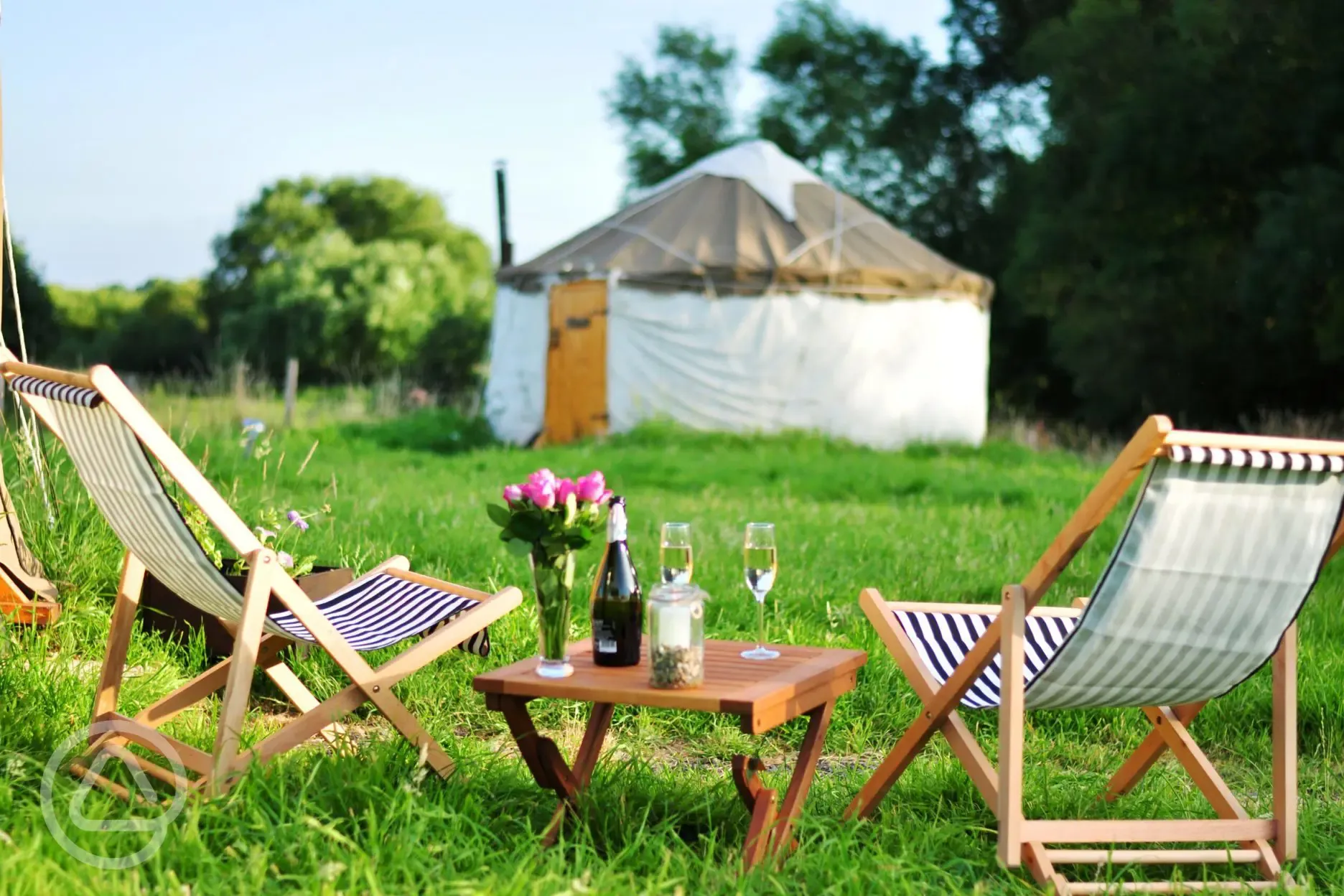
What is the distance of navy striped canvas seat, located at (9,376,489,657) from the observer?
2186 millimetres

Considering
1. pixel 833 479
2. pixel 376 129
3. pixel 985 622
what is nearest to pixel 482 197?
pixel 376 129

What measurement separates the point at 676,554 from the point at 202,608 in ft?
2.97

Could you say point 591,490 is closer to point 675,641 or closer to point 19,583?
point 675,641

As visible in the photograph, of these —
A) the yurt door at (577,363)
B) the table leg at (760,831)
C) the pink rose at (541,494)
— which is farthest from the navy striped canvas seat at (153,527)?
the yurt door at (577,363)

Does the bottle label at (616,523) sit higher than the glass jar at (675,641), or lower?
higher

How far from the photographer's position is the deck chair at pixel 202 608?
2148 millimetres

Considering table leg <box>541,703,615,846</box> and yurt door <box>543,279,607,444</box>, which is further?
yurt door <box>543,279,607,444</box>

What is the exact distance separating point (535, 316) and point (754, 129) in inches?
460

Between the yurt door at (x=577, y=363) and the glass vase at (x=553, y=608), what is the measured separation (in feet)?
32.3

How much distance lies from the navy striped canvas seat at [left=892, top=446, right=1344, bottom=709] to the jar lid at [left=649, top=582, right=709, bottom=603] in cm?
57

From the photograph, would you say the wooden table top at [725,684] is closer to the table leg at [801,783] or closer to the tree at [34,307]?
the table leg at [801,783]

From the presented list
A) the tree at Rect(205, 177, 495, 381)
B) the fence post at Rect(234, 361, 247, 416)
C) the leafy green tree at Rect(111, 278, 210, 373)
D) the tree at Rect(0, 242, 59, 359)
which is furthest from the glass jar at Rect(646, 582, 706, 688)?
the tree at Rect(205, 177, 495, 381)

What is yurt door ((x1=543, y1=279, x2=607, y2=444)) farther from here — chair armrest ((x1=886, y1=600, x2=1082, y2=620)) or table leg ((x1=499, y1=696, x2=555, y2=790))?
table leg ((x1=499, y1=696, x2=555, y2=790))

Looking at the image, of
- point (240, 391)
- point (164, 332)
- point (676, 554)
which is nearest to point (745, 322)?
point (240, 391)
